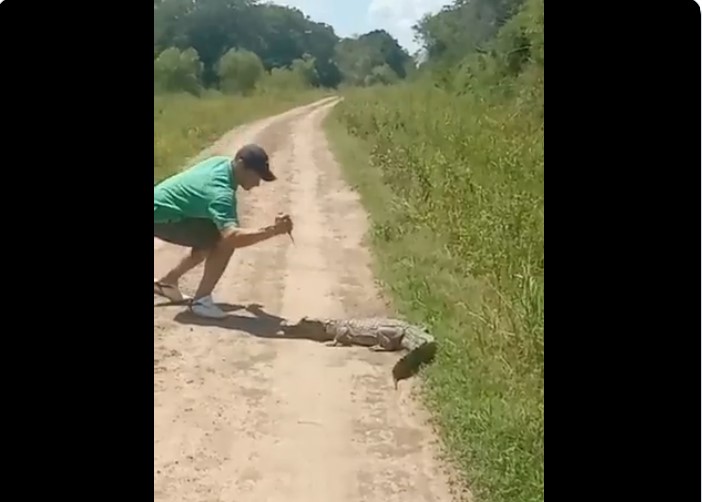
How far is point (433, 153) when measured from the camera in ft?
7.33

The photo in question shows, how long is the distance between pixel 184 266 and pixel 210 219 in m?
0.11

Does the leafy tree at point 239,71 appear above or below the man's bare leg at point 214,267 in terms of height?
above

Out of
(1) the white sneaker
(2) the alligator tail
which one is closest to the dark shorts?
(1) the white sneaker

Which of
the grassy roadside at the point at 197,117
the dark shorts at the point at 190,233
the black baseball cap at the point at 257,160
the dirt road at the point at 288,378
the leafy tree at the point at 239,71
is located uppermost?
the leafy tree at the point at 239,71

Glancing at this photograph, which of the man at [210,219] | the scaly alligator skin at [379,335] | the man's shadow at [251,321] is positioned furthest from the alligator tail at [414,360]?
the man at [210,219]

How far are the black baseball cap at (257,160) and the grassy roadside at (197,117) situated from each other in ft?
0.20

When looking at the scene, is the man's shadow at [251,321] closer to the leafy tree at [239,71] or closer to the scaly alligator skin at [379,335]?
the scaly alligator skin at [379,335]

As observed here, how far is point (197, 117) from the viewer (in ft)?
7.21

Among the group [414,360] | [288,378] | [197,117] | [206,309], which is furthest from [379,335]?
[197,117]

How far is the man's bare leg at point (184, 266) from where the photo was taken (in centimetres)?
218
